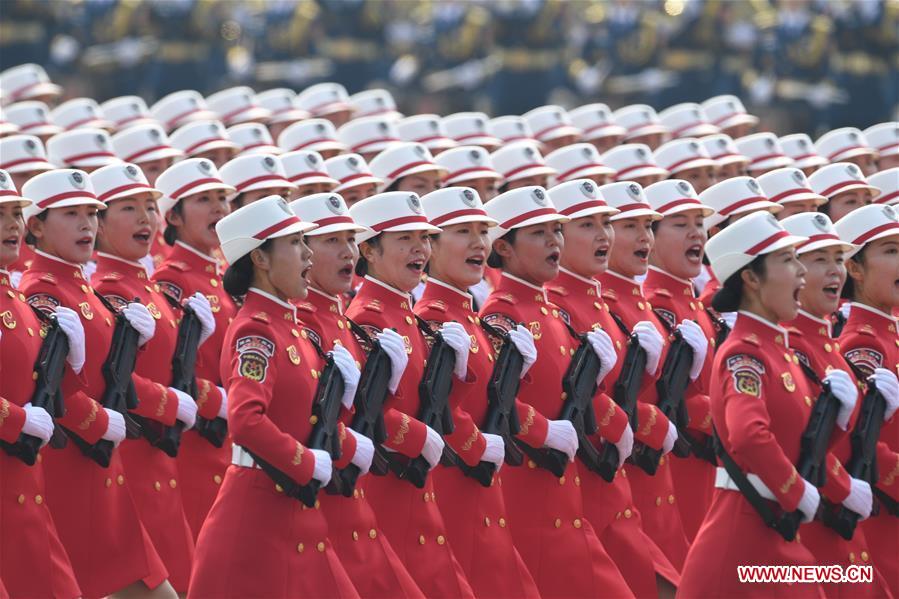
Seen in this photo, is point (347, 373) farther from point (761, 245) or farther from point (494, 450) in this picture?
point (761, 245)

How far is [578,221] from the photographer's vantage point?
9.76m

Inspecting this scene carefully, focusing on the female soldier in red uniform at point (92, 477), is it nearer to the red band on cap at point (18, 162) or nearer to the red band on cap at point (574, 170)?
the red band on cap at point (18, 162)

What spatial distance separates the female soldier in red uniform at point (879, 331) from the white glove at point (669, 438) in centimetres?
100

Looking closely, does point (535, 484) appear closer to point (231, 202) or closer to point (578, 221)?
point (578, 221)

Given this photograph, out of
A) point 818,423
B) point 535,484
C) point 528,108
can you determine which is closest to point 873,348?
point 818,423

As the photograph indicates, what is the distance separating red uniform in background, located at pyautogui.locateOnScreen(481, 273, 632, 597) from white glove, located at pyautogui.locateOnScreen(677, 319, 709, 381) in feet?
2.27

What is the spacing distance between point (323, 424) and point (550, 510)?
1.60m

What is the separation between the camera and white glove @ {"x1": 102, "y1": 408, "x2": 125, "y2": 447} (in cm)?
870

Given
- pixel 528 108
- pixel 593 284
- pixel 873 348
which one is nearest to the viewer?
pixel 873 348

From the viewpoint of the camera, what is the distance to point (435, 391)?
27.8 feet

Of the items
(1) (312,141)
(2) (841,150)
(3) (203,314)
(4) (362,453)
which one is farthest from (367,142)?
(4) (362,453)

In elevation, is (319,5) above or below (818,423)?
below

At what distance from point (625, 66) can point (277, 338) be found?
664 inches

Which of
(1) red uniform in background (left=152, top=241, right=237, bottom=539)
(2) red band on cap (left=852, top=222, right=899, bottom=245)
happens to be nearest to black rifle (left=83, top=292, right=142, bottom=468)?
(1) red uniform in background (left=152, top=241, right=237, bottom=539)
